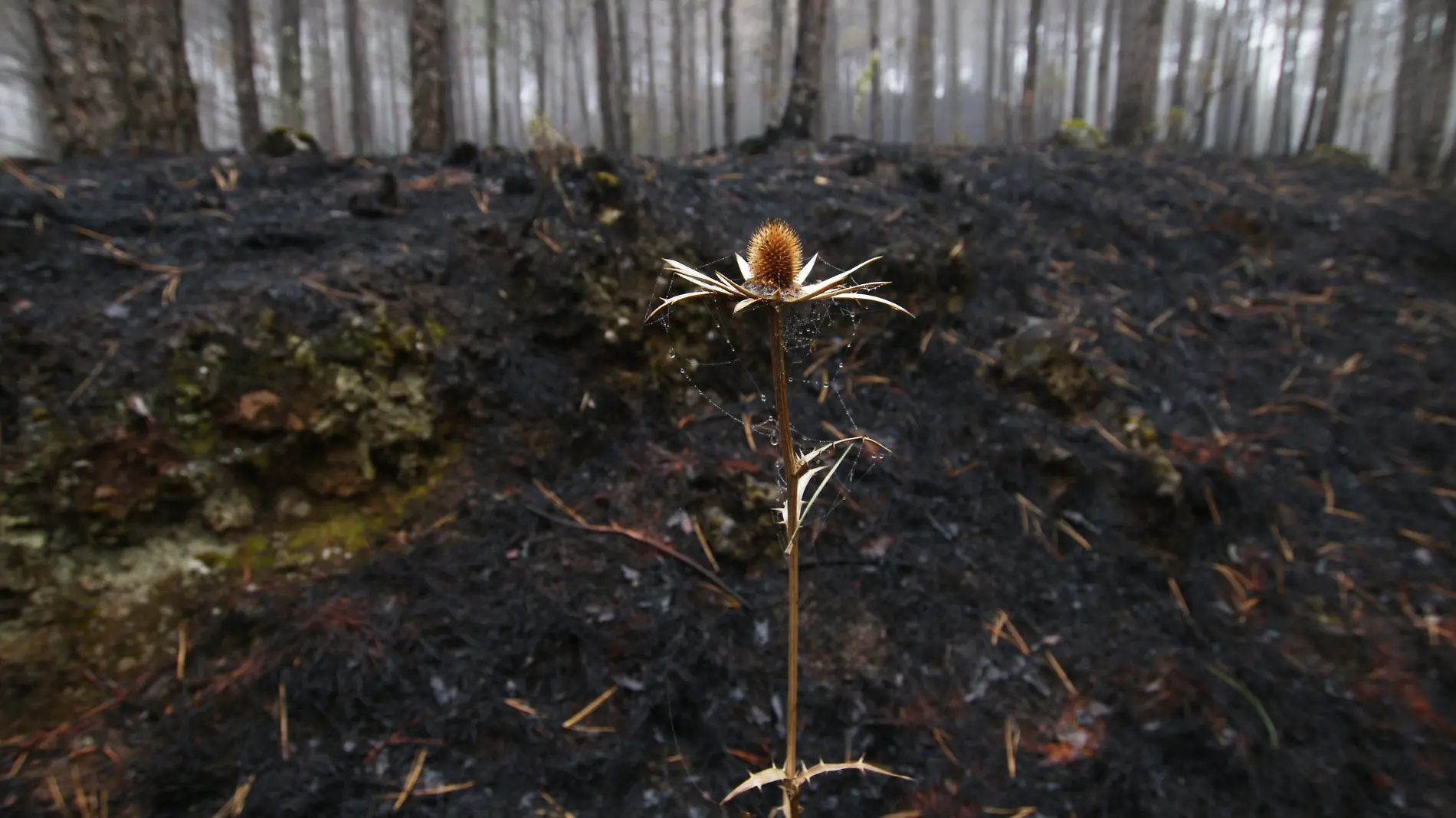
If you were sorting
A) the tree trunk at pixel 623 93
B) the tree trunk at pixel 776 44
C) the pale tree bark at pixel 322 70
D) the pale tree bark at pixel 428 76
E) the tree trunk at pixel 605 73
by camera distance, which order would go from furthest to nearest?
the pale tree bark at pixel 322 70 → the tree trunk at pixel 776 44 → the tree trunk at pixel 623 93 → the tree trunk at pixel 605 73 → the pale tree bark at pixel 428 76

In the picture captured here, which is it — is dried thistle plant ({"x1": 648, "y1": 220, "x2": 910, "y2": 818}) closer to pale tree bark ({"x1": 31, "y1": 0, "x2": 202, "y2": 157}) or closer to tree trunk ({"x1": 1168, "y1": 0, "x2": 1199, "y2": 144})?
pale tree bark ({"x1": 31, "y1": 0, "x2": 202, "y2": 157})

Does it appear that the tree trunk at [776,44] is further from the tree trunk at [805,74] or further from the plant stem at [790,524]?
the plant stem at [790,524]

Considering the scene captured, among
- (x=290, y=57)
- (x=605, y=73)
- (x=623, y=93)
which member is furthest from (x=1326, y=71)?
(x=290, y=57)

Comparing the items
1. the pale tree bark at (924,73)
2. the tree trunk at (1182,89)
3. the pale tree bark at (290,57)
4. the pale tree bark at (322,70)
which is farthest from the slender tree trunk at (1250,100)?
the pale tree bark at (322,70)

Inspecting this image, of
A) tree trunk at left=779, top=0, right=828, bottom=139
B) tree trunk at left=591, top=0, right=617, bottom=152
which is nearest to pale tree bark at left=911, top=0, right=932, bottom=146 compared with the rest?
tree trunk at left=591, top=0, right=617, bottom=152

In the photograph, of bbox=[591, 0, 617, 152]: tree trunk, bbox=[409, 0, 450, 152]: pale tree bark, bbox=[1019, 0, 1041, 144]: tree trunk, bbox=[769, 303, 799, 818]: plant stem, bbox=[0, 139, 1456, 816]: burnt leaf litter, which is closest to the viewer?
bbox=[769, 303, 799, 818]: plant stem

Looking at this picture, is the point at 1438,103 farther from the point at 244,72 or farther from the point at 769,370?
the point at 244,72
